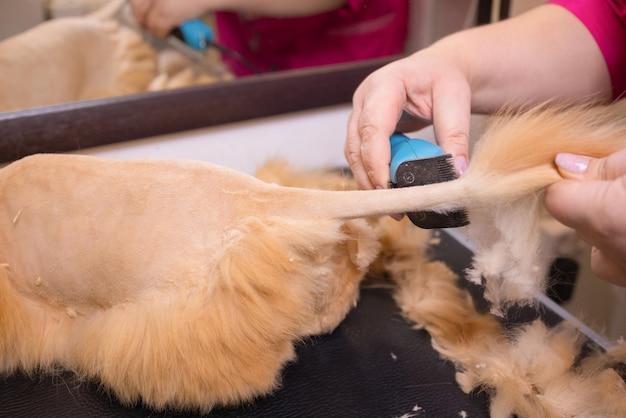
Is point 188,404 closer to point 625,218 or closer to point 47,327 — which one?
point 47,327

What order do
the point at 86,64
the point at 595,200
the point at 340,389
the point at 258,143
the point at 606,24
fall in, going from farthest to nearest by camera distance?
the point at 258,143 < the point at 86,64 < the point at 606,24 < the point at 340,389 < the point at 595,200

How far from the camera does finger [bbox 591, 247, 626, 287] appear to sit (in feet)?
1.45

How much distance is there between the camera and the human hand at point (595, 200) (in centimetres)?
37

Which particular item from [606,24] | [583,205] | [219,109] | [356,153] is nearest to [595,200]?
[583,205]

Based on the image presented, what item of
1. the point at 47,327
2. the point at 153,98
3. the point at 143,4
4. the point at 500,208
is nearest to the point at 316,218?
the point at 500,208

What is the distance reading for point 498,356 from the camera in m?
0.52

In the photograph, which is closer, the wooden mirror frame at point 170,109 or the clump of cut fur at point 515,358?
the clump of cut fur at point 515,358

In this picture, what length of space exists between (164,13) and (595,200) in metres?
0.69

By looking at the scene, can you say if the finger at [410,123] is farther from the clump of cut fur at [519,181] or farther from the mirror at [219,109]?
the mirror at [219,109]

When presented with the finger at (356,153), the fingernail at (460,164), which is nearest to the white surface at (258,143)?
the finger at (356,153)

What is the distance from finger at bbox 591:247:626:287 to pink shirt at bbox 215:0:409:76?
60 centimetres

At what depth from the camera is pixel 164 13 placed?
822mm

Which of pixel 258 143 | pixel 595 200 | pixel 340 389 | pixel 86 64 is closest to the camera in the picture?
pixel 595 200

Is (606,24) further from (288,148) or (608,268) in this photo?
(288,148)
